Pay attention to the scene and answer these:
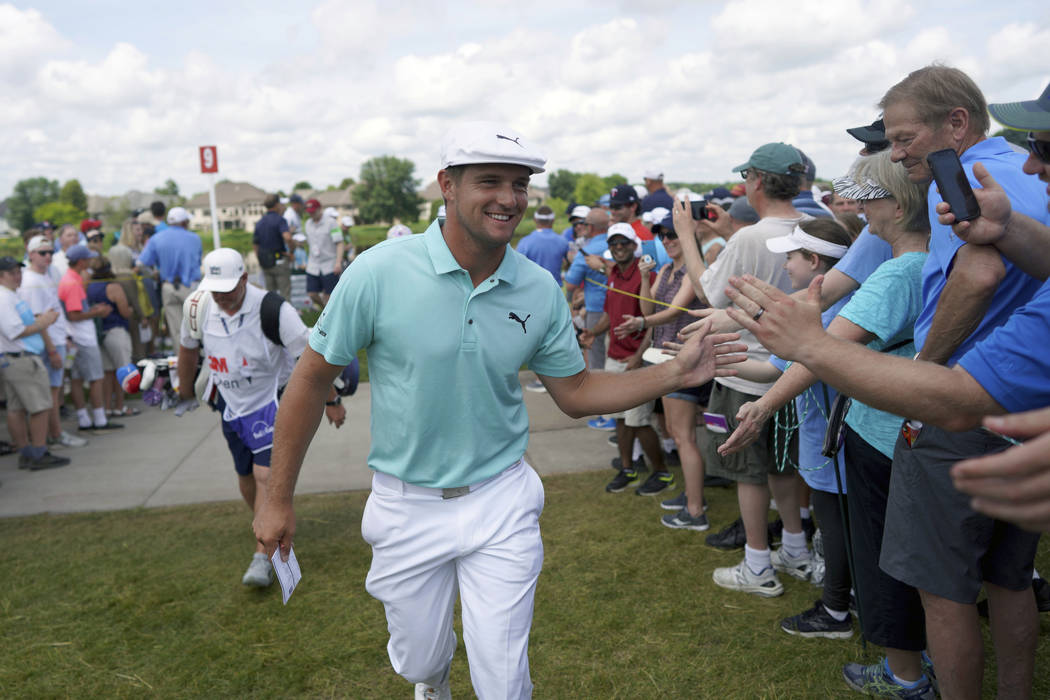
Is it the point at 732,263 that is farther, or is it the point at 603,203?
the point at 603,203

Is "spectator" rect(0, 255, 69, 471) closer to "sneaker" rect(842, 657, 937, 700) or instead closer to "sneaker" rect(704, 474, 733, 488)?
"sneaker" rect(704, 474, 733, 488)

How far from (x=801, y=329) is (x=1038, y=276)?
829mm

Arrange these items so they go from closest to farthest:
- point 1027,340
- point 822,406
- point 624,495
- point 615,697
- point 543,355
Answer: point 1027,340 → point 543,355 → point 615,697 → point 822,406 → point 624,495

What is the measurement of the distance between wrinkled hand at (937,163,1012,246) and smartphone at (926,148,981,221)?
17 millimetres

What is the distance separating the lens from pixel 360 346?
8.86 ft

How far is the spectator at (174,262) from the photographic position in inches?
437

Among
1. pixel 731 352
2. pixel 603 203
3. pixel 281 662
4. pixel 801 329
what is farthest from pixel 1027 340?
pixel 603 203

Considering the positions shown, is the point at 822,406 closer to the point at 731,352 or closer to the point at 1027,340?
the point at 731,352

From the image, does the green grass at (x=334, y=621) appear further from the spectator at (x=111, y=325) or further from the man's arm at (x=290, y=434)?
the spectator at (x=111, y=325)

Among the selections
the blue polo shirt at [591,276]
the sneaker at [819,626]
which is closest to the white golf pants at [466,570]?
the sneaker at [819,626]

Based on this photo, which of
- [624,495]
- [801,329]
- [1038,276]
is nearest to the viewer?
[801,329]

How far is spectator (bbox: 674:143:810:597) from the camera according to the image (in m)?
4.28

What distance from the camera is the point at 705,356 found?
2.77 m

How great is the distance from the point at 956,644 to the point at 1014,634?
0.87 ft
